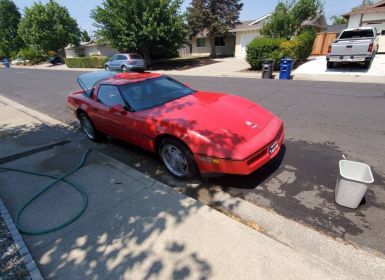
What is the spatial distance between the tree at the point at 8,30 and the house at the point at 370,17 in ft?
220

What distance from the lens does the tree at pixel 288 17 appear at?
1870 cm

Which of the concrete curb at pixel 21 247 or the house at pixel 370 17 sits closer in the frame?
the concrete curb at pixel 21 247

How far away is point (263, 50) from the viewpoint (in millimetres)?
15305

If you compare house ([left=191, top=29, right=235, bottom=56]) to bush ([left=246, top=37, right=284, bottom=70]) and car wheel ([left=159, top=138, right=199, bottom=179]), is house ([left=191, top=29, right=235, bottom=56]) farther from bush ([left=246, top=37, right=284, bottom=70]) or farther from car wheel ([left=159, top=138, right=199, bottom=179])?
car wheel ([left=159, top=138, right=199, bottom=179])

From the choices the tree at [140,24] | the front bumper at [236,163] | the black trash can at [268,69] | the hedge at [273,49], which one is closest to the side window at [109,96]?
the front bumper at [236,163]

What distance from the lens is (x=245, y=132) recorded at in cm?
329

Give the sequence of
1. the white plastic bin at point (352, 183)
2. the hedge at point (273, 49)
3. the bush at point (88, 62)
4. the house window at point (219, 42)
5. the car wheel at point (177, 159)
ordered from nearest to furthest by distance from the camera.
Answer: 1. the white plastic bin at point (352, 183)
2. the car wheel at point (177, 159)
3. the hedge at point (273, 49)
4. the bush at point (88, 62)
5. the house window at point (219, 42)

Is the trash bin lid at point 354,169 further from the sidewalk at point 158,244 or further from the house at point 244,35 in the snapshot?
the house at point 244,35

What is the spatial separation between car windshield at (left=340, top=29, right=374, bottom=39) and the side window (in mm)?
13699

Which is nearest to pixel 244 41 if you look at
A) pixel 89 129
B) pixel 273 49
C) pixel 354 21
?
pixel 354 21

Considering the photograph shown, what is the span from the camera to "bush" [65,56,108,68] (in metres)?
27.8

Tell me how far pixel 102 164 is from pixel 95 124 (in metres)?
1.09

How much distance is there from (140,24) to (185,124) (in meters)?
20.7

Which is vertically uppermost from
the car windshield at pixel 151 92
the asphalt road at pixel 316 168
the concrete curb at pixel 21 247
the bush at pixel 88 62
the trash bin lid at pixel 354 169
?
the car windshield at pixel 151 92
